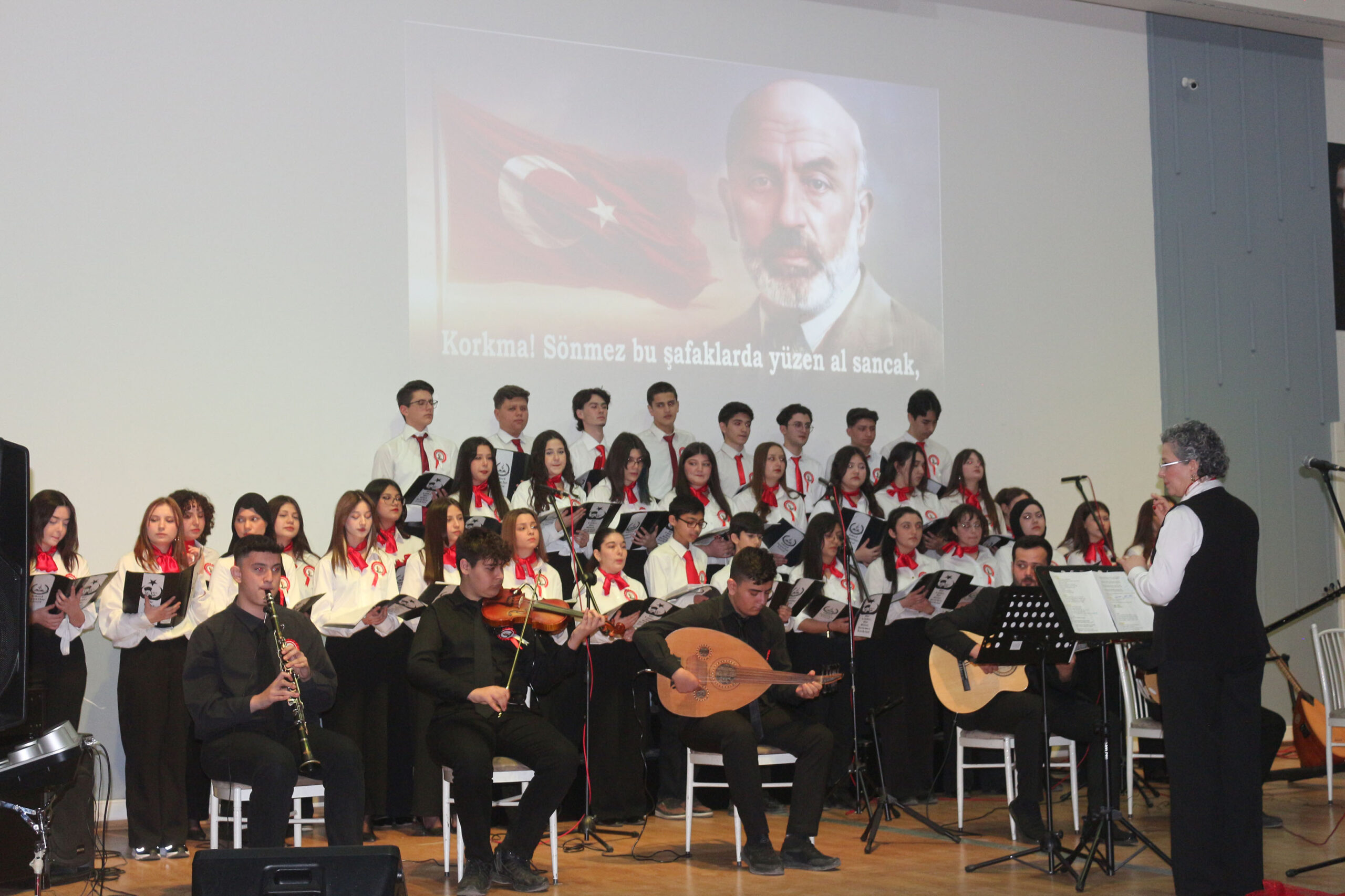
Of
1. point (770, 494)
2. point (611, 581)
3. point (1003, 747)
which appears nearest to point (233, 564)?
point (611, 581)

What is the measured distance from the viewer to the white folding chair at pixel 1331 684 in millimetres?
6391

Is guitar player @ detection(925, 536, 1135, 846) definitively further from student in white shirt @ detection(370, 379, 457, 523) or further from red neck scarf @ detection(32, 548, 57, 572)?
red neck scarf @ detection(32, 548, 57, 572)

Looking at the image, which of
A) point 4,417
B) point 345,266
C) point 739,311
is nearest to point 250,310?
point 345,266

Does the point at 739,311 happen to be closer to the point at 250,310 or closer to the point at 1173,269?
the point at 250,310

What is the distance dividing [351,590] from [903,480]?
3.41m

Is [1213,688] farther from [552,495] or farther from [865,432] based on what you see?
[865,432]

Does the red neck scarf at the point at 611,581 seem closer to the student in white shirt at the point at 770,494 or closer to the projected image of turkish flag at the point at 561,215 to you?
the student in white shirt at the point at 770,494

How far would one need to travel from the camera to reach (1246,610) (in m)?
4.13

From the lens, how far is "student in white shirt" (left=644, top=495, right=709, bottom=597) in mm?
6695

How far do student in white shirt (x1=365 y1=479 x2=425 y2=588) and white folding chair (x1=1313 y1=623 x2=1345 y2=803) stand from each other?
4595mm

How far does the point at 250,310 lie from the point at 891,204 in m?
4.23

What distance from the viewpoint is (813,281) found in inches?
328

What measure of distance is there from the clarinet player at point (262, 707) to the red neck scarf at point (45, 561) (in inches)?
60.8

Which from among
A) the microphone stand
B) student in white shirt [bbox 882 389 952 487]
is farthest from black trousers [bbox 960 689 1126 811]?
student in white shirt [bbox 882 389 952 487]
